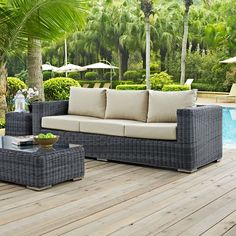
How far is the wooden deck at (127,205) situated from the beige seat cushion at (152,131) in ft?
1.34

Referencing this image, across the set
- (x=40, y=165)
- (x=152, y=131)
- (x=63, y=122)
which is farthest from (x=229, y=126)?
(x=40, y=165)

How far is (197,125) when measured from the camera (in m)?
5.08

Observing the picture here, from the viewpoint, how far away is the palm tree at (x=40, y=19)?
677 cm

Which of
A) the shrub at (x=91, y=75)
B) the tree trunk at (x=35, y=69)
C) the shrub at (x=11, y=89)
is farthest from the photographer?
the shrub at (x=91, y=75)

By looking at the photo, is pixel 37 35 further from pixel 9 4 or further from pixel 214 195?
pixel 214 195

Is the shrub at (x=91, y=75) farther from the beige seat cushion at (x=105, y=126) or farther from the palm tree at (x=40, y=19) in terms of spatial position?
the beige seat cushion at (x=105, y=126)

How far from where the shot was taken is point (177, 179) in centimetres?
477

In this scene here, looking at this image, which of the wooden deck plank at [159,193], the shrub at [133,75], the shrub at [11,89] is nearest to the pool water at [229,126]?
the wooden deck plank at [159,193]

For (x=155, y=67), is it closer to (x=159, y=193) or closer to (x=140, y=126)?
(x=140, y=126)

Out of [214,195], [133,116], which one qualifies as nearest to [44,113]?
[133,116]

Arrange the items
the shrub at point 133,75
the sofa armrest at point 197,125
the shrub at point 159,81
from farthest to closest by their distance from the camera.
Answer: the shrub at point 133,75, the shrub at point 159,81, the sofa armrest at point 197,125

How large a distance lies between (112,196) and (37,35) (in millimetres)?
3835

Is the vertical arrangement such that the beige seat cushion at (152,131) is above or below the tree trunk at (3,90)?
below

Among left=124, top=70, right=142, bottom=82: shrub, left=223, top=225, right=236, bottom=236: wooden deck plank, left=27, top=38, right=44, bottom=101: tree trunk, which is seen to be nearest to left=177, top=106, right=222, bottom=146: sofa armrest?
left=223, top=225, right=236, bottom=236: wooden deck plank
